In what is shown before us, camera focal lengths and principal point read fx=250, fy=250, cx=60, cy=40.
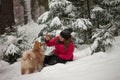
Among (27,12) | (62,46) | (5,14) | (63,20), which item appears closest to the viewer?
(62,46)

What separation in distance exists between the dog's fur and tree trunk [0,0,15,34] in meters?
5.31

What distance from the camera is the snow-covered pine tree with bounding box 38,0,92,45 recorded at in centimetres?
888

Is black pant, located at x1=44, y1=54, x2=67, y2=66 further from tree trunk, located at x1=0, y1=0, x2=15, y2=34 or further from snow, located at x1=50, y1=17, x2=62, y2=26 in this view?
tree trunk, located at x1=0, y1=0, x2=15, y2=34

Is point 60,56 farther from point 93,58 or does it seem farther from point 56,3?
point 56,3

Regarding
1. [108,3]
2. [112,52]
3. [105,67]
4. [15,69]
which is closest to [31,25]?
[108,3]

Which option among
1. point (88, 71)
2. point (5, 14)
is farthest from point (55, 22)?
point (5, 14)

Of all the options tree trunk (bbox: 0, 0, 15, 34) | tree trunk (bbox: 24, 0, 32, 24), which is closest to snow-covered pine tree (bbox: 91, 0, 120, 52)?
tree trunk (bbox: 0, 0, 15, 34)

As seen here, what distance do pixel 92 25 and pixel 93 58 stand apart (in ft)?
9.69

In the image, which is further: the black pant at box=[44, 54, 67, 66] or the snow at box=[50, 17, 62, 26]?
the snow at box=[50, 17, 62, 26]

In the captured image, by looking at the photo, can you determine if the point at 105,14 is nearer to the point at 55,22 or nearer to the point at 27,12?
the point at 55,22

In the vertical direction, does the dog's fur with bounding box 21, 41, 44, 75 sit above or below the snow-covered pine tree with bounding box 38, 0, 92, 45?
below

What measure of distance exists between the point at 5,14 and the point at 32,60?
5876mm

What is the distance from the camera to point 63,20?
921cm

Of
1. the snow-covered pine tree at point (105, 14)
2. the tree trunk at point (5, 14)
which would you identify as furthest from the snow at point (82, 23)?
the tree trunk at point (5, 14)
